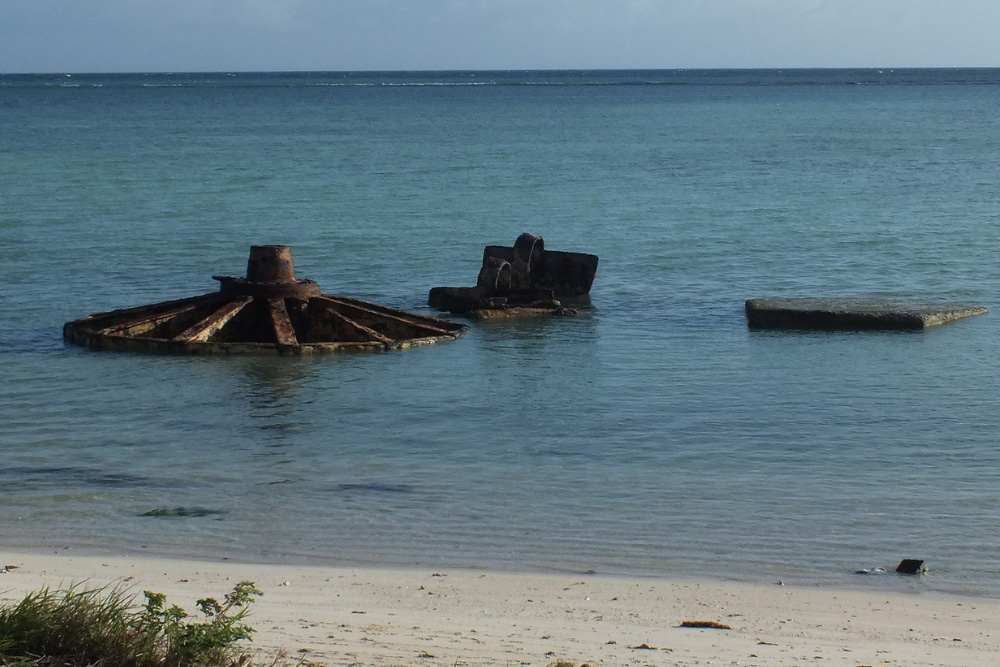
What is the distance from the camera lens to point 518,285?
1450 cm

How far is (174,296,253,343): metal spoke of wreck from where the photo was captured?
459 inches

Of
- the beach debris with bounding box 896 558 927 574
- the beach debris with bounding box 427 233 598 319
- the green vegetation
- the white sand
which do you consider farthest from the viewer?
the beach debris with bounding box 427 233 598 319

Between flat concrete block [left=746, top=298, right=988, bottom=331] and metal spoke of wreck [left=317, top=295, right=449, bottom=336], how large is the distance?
2926 millimetres

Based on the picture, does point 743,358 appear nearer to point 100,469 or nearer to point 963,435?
point 963,435

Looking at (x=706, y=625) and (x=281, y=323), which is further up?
(x=281, y=323)

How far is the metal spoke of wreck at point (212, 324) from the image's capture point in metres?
11.7

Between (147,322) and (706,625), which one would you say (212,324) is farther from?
(706,625)

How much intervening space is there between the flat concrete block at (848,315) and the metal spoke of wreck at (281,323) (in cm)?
420

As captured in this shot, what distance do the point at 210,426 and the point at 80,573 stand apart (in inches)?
136

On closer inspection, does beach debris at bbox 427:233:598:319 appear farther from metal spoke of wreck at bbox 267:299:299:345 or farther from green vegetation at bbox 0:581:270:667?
green vegetation at bbox 0:581:270:667

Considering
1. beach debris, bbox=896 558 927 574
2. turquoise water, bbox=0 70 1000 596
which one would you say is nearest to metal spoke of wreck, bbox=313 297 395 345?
turquoise water, bbox=0 70 1000 596

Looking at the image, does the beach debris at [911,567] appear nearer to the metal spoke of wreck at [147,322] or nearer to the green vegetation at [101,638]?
the green vegetation at [101,638]

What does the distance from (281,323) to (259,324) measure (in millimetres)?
251

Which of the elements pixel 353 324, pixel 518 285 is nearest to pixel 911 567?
pixel 353 324
